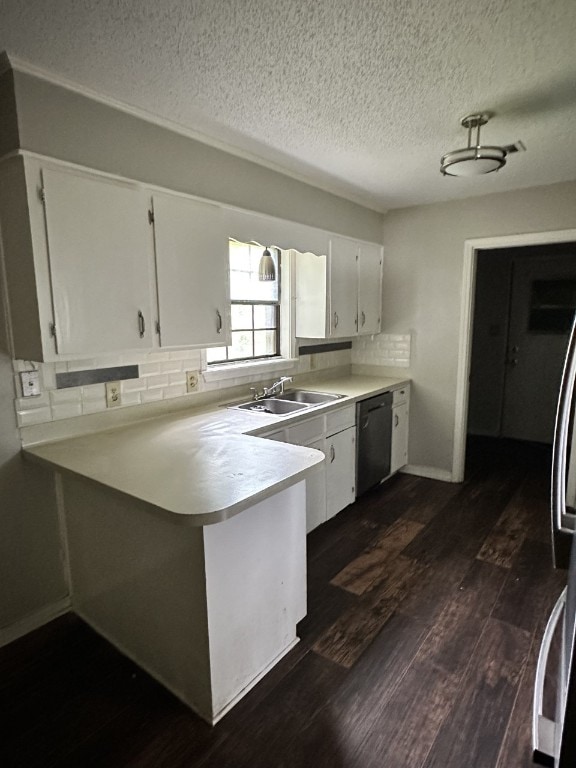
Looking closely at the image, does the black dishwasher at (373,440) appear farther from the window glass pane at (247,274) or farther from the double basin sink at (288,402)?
the window glass pane at (247,274)

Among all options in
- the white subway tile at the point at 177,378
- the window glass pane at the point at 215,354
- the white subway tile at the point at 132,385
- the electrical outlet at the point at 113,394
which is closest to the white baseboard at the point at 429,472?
the window glass pane at the point at 215,354

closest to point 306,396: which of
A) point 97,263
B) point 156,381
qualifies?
point 156,381

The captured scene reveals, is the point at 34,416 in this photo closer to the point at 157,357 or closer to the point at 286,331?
the point at 157,357

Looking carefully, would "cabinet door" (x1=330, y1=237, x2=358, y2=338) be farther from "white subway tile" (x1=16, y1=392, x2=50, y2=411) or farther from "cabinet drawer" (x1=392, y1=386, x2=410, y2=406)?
"white subway tile" (x1=16, y1=392, x2=50, y2=411)

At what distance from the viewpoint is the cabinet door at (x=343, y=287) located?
3445 millimetres

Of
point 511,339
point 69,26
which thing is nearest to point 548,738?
point 69,26

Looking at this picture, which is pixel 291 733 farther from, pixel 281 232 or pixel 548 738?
pixel 281 232

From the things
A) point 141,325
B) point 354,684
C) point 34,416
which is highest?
point 141,325

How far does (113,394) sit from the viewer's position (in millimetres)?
2314

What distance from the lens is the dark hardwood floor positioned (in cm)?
154

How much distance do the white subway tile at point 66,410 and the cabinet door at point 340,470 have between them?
1528 mm

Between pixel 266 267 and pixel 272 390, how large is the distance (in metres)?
0.90

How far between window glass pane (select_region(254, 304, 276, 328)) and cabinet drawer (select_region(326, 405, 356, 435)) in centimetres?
93

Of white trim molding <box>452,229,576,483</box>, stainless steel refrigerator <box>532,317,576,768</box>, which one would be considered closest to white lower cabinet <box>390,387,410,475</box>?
white trim molding <box>452,229,576,483</box>
